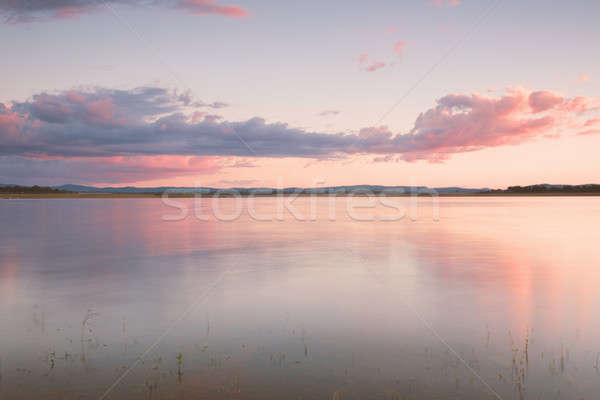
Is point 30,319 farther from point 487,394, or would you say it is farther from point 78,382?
point 487,394

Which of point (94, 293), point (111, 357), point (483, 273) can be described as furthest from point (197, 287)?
point (483, 273)

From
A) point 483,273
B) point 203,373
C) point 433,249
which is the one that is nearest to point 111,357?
point 203,373

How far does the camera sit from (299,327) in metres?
12.9

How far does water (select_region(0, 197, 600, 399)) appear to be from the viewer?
8.98 meters

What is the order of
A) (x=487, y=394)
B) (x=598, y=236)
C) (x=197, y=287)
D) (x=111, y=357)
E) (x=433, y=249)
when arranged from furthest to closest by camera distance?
(x=598, y=236), (x=433, y=249), (x=197, y=287), (x=111, y=357), (x=487, y=394)

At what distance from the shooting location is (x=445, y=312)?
48.4 feet

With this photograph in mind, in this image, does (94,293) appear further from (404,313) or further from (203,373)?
(404,313)

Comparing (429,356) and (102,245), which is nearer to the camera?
(429,356)

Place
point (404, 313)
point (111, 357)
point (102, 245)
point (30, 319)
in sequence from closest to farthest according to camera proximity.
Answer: point (111, 357)
point (30, 319)
point (404, 313)
point (102, 245)

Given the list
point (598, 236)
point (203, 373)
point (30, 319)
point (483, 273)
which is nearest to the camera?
point (203, 373)

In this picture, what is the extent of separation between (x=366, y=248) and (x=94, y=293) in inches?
807

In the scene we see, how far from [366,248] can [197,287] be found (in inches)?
671

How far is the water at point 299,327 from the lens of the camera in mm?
8984

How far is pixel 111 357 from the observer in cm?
1034
